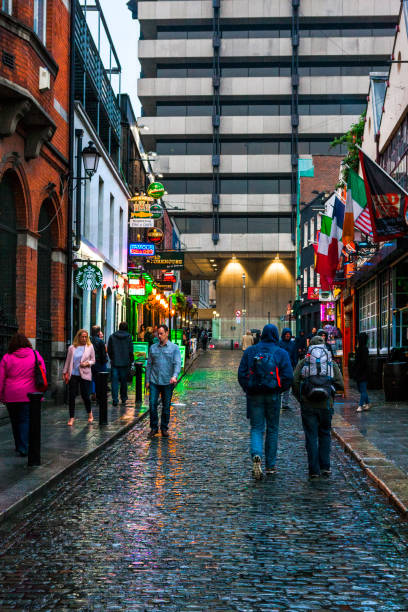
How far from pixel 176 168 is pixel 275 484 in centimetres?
6141

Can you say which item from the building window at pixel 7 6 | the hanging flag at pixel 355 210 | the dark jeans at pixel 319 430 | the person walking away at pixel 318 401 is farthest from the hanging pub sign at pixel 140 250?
the dark jeans at pixel 319 430

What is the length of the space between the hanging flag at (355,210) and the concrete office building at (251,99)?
45.1 metres

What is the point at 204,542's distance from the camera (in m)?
6.33

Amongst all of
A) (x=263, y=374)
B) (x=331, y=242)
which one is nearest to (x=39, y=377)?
(x=263, y=374)

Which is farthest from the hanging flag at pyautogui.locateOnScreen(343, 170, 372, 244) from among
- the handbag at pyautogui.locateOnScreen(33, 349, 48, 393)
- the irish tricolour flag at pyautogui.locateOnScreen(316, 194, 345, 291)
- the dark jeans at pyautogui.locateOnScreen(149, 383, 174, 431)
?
the handbag at pyautogui.locateOnScreen(33, 349, 48, 393)

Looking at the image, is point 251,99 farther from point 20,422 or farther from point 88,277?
point 20,422

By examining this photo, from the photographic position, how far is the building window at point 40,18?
16.5 metres

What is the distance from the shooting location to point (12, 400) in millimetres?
10555

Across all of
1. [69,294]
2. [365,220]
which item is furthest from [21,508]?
[365,220]

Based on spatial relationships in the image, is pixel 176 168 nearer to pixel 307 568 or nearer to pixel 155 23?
pixel 155 23

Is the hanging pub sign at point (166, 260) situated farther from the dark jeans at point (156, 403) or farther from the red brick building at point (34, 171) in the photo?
the dark jeans at point (156, 403)

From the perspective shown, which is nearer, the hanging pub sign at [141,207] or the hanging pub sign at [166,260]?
the hanging pub sign at [141,207]

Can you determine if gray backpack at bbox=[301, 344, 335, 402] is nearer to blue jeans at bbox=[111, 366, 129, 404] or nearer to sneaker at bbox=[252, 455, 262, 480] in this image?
sneaker at bbox=[252, 455, 262, 480]

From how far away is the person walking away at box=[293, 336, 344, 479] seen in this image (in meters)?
9.39
